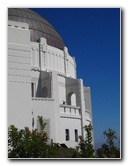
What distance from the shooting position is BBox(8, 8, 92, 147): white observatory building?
1099cm

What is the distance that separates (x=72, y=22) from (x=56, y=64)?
11848 millimetres

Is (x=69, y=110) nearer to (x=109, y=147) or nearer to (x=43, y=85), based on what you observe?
(x=43, y=85)

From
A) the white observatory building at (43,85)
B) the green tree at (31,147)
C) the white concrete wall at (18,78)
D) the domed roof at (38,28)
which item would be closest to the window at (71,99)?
the white observatory building at (43,85)

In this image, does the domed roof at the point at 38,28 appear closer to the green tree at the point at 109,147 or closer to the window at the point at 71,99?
the window at the point at 71,99

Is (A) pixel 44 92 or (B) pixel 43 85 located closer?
(B) pixel 43 85

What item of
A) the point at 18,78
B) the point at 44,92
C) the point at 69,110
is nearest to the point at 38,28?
the point at 44,92

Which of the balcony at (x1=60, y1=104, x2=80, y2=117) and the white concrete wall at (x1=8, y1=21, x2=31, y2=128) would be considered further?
the balcony at (x1=60, y1=104, x2=80, y2=117)

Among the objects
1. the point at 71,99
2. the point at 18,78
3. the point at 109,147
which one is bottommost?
the point at 109,147

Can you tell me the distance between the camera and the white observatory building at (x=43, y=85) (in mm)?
10992

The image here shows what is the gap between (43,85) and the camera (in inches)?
690

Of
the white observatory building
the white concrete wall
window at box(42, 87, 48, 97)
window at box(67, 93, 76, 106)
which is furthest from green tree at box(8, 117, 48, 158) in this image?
window at box(67, 93, 76, 106)

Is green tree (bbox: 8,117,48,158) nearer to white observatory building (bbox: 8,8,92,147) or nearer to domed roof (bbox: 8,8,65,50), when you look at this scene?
white observatory building (bbox: 8,8,92,147)

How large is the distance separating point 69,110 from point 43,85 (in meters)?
2.40
